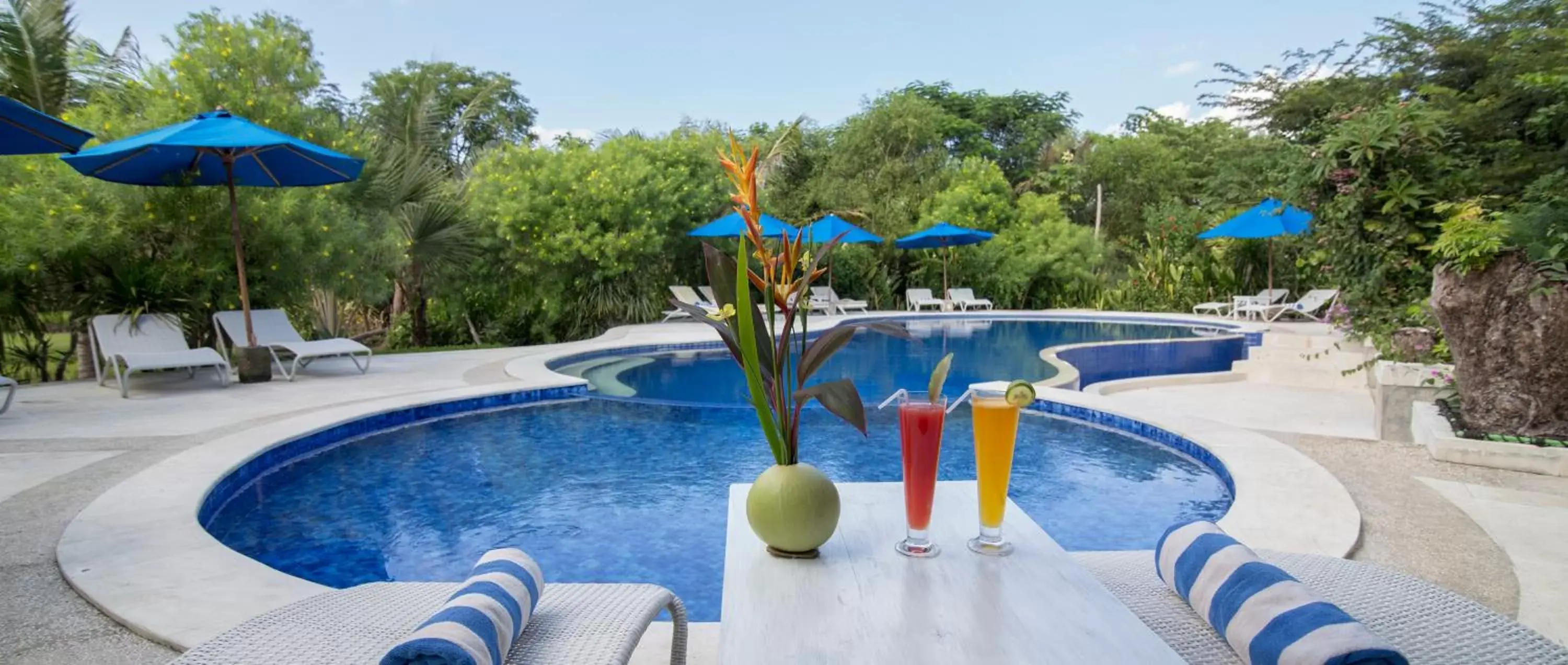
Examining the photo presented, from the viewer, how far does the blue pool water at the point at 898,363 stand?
305 inches

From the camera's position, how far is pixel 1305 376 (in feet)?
22.3

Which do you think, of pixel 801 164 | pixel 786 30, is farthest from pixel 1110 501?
pixel 786 30

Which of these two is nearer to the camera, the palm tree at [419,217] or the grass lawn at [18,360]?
the grass lawn at [18,360]

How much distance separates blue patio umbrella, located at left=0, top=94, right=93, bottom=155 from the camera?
3801 millimetres

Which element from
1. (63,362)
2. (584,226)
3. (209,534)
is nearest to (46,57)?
(63,362)

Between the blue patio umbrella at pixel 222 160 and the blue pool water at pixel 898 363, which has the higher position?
the blue patio umbrella at pixel 222 160

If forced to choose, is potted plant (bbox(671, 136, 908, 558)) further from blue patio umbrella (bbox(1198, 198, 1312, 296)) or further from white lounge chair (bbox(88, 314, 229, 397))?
blue patio umbrella (bbox(1198, 198, 1312, 296))

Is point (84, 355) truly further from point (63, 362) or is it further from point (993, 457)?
point (993, 457)

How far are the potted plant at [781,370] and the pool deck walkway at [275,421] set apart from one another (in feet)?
2.73

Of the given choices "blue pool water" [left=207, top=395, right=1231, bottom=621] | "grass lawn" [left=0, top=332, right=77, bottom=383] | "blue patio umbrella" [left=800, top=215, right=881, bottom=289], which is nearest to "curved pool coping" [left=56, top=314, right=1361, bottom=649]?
"blue pool water" [left=207, top=395, right=1231, bottom=621]

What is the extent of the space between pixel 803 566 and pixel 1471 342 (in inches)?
163

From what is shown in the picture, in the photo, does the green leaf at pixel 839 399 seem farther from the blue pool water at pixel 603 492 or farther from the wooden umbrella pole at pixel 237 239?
the wooden umbrella pole at pixel 237 239

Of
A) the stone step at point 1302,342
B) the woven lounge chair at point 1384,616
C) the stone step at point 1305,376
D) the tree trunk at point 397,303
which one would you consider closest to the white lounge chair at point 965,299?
the stone step at point 1302,342

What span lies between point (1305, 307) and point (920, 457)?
13455mm
